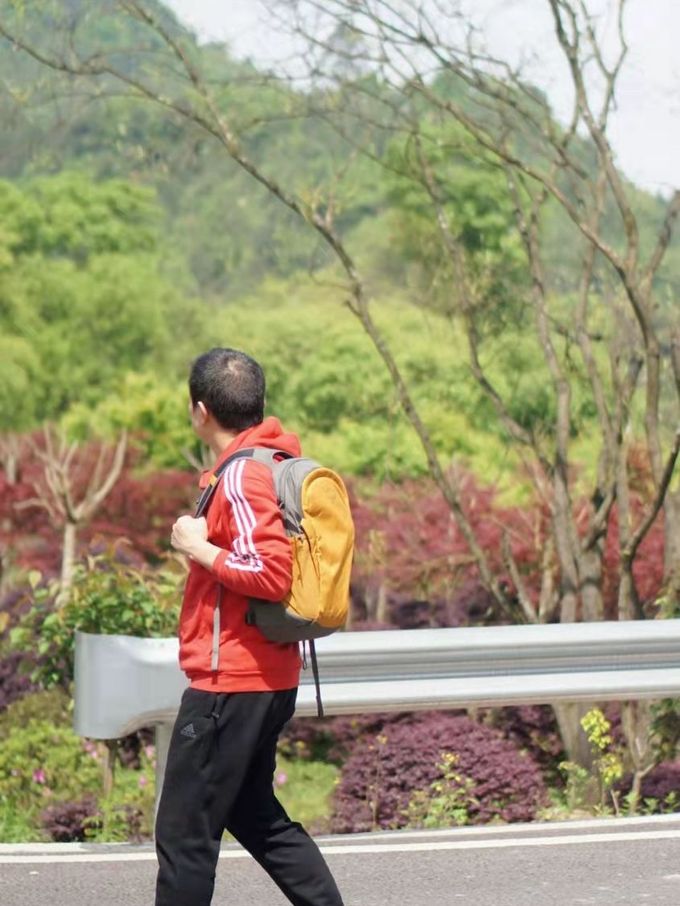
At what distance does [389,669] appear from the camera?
5922 mm

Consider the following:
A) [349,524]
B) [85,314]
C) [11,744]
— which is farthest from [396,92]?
[85,314]

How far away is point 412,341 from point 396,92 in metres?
25.8

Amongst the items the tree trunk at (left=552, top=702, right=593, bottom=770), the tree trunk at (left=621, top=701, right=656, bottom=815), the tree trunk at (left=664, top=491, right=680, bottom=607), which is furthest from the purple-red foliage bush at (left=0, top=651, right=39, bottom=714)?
the tree trunk at (left=664, top=491, right=680, bottom=607)

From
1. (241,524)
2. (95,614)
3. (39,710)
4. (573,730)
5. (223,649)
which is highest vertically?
(241,524)

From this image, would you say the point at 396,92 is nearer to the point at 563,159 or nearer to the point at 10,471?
the point at 563,159

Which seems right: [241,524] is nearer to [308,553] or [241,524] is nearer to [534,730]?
[308,553]

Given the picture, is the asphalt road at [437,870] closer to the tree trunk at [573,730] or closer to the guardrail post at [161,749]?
the guardrail post at [161,749]

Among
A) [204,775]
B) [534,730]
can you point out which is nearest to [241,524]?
[204,775]

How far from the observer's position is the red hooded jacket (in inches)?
152

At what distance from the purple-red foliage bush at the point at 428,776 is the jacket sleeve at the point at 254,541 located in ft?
11.1

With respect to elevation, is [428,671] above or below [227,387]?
below

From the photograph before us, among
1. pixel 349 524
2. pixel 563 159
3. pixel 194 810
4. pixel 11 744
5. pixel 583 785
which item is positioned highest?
pixel 563 159

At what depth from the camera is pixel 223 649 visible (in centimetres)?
397

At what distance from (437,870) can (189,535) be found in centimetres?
188
